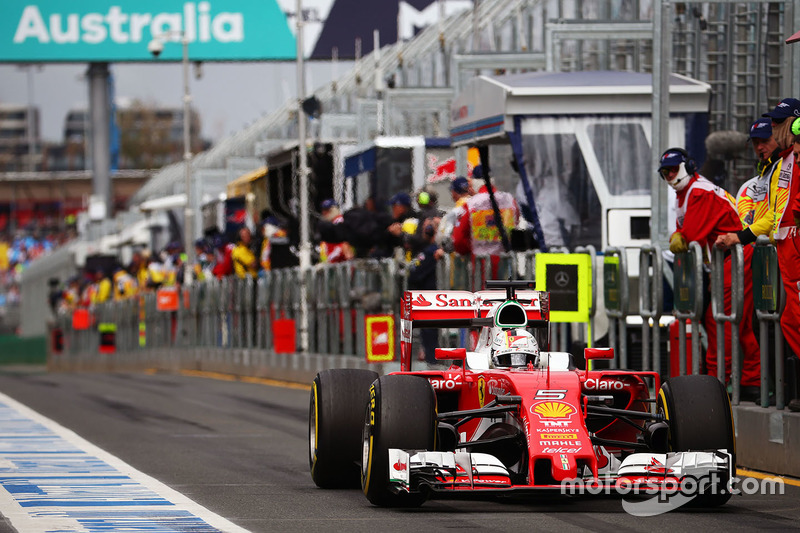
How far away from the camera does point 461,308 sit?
11.1 meters

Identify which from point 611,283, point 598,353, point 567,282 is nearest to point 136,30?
point 567,282

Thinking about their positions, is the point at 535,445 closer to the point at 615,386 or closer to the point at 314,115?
the point at 615,386

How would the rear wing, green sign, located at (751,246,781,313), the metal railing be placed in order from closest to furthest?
1. the rear wing
2. green sign, located at (751,246,781,313)
3. the metal railing

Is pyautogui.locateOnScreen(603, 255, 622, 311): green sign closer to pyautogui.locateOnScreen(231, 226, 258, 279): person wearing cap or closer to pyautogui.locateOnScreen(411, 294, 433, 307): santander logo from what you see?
pyautogui.locateOnScreen(411, 294, 433, 307): santander logo

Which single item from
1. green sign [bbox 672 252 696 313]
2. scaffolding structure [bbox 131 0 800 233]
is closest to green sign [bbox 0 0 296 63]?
scaffolding structure [bbox 131 0 800 233]

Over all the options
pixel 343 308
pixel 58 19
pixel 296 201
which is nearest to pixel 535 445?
pixel 343 308

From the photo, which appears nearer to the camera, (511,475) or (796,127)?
(511,475)

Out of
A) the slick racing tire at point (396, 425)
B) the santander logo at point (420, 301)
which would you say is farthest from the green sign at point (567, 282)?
the slick racing tire at point (396, 425)

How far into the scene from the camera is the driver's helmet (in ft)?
34.4

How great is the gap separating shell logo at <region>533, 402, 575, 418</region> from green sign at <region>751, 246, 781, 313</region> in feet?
10.4

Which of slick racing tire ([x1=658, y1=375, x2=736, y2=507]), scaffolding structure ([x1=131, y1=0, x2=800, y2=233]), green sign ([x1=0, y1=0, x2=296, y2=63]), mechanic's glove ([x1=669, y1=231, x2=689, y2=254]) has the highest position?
green sign ([x1=0, y1=0, x2=296, y2=63])

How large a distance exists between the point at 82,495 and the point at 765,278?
481cm

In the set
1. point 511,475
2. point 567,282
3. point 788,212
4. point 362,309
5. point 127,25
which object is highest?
point 127,25

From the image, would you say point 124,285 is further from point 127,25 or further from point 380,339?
point 380,339
